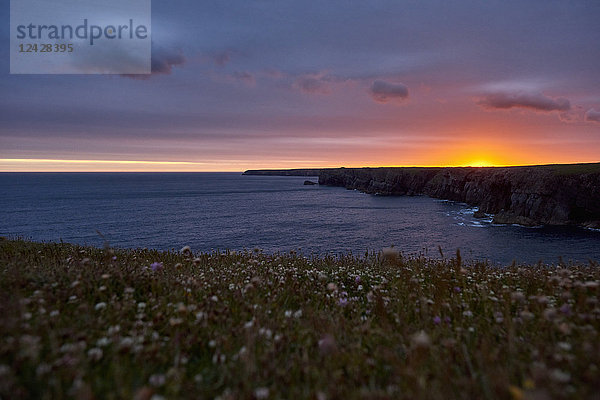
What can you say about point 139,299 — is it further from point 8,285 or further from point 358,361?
point 358,361

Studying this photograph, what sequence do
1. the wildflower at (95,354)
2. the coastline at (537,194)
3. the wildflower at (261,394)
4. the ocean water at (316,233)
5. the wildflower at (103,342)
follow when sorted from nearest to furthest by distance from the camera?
the wildflower at (261,394), the wildflower at (95,354), the wildflower at (103,342), the ocean water at (316,233), the coastline at (537,194)

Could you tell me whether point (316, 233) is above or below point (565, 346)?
below

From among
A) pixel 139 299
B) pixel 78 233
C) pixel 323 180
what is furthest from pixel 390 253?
pixel 323 180

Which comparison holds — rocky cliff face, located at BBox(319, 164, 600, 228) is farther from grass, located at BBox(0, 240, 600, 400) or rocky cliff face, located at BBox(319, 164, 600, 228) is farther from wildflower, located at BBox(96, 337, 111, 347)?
wildflower, located at BBox(96, 337, 111, 347)

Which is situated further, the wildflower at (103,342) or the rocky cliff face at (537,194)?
the rocky cliff face at (537,194)

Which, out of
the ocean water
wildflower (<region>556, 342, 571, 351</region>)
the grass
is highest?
wildflower (<region>556, 342, 571, 351</region>)

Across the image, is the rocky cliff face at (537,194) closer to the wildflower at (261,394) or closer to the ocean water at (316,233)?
the ocean water at (316,233)

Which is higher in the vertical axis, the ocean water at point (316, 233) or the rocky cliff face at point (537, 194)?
the rocky cliff face at point (537, 194)

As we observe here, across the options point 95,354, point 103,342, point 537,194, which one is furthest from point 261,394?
point 537,194

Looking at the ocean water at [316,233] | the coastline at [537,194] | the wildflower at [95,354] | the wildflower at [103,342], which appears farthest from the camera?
the coastline at [537,194]

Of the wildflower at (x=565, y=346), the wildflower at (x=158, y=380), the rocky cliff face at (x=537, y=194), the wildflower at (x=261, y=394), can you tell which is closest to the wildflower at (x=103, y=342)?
the wildflower at (x=158, y=380)

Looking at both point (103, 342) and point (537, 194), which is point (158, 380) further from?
point (537, 194)

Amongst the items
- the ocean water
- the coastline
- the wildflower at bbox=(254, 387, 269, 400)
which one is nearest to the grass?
the wildflower at bbox=(254, 387, 269, 400)

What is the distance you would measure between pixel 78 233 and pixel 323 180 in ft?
493
